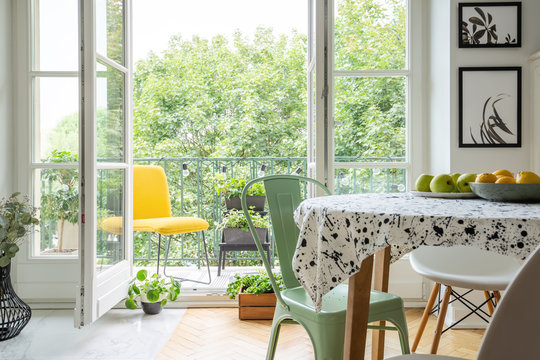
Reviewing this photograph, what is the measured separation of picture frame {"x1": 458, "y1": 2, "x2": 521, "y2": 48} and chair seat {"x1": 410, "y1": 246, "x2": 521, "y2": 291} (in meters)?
1.20

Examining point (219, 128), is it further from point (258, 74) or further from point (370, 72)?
point (370, 72)

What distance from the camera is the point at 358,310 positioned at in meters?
1.11

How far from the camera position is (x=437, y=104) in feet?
8.51

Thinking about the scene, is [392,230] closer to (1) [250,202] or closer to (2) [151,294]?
(2) [151,294]

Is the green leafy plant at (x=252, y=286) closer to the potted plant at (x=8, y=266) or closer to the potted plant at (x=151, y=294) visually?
the potted plant at (x=151, y=294)

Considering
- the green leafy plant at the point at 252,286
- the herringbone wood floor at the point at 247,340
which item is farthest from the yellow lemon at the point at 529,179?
the green leafy plant at the point at 252,286

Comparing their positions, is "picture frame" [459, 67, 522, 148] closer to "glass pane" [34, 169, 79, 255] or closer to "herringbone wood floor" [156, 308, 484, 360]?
"herringbone wood floor" [156, 308, 484, 360]

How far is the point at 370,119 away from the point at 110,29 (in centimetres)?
162

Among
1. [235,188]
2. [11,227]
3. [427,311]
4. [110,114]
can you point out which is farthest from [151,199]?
[427,311]

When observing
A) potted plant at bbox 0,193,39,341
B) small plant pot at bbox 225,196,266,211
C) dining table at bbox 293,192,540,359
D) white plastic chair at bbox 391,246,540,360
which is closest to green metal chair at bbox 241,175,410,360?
dining table at bbox 293,192,540,359

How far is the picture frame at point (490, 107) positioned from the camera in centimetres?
242

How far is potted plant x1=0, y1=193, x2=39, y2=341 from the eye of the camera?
7.30 feet

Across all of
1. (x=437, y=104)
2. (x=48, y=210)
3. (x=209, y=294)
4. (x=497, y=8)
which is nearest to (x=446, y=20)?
(x=497, y=8)

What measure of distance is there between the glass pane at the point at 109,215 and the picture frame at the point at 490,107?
199 cm
